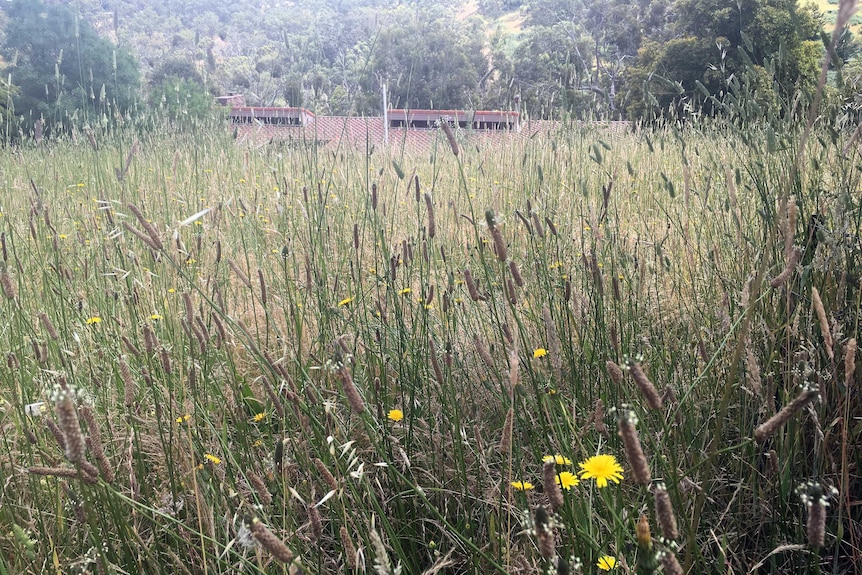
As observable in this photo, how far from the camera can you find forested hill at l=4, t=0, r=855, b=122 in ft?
7.97

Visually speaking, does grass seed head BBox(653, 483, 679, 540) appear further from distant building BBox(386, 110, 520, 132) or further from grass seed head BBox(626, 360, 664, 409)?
distant building BBox(386, 110, 520, 132)

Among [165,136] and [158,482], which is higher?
[165,136]

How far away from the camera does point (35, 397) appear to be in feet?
4.86

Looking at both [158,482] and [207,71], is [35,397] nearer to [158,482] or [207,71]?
[158,482]

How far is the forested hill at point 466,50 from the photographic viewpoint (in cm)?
243

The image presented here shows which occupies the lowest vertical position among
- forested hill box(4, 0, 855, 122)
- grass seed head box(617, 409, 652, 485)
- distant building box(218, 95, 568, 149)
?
grass seed head box(617, 409, 652, 485)

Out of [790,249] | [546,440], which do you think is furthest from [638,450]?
[546,440]

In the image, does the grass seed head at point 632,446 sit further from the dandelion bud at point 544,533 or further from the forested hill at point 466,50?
the forested hill at point 466,50

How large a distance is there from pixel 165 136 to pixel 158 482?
14.8ft

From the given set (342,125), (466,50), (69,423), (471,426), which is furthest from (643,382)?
(466,50)

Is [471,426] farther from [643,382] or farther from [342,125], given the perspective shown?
[342,125]

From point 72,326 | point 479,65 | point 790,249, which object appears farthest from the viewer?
point 479,65

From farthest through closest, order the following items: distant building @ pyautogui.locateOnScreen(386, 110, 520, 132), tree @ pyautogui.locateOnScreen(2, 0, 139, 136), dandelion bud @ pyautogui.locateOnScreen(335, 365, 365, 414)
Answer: tree @ pyautogui.locateOnScreen(2, 0, 139, 136) < distant building @ pyautogui.locateOnScreen(386, 110, 520, 132) < dandelion bud @ pyautogui.locateOnScreen(335, 365, 365, 414)

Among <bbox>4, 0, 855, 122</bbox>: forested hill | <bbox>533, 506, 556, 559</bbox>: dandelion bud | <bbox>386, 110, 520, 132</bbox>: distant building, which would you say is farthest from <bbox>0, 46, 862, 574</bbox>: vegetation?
<bbox>386, 110, 520, 132</bbox>: distant building
